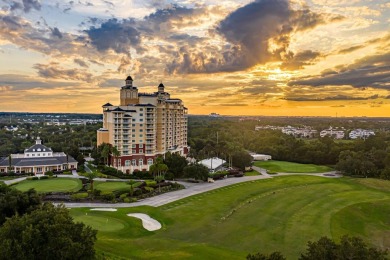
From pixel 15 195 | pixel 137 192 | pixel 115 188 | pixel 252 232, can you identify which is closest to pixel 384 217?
pixel 252 232

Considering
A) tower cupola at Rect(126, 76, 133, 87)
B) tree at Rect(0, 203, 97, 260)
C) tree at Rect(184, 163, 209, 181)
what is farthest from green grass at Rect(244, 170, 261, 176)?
tree at Rect(0, 203, 97, 260)

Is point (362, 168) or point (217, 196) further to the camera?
point (362, 168)

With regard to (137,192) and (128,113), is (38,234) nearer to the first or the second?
(137,192)

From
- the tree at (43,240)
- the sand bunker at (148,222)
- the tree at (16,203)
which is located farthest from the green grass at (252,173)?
the tree at (43,240)

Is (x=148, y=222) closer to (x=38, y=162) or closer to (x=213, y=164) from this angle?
(x=213, y=164)

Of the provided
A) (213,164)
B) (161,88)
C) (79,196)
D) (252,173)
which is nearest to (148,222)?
(79,196)

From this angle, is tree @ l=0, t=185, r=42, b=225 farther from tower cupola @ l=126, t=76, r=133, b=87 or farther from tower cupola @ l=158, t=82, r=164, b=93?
tower cupola @ l=158, t=82, r=164, b=93
